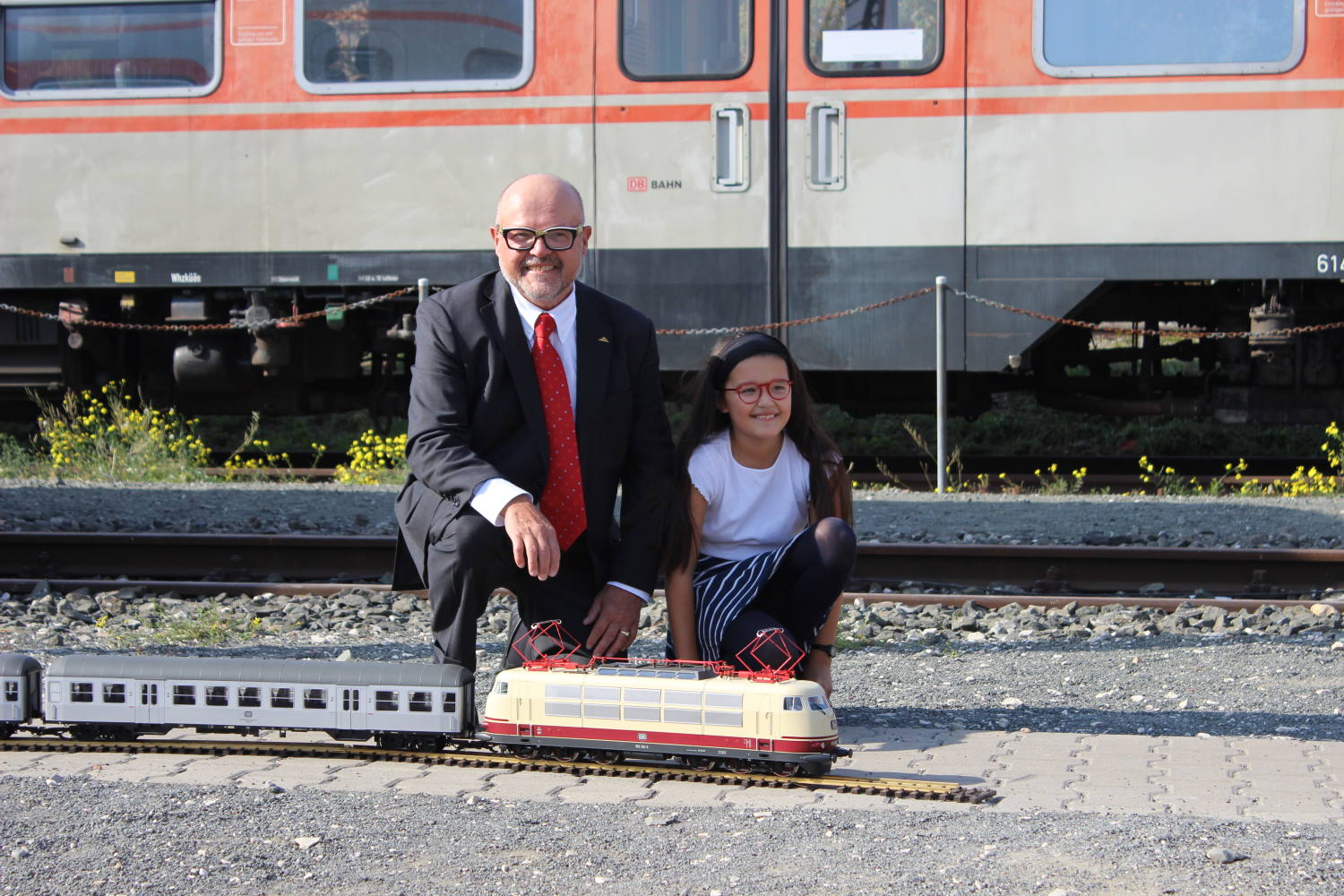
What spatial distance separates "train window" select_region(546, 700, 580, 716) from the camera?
3.50m

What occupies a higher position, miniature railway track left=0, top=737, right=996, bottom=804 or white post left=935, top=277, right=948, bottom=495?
white post left=935, top=277, right=948, bottom=495

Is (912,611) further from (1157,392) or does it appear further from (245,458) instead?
(245,458)

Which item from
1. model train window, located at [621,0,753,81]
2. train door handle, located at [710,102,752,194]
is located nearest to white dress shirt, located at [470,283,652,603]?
train door handle, located at [710,102,752,194]

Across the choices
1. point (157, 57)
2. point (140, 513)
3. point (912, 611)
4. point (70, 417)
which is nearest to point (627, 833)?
point (912, 611)

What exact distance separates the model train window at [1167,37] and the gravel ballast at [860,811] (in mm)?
2653

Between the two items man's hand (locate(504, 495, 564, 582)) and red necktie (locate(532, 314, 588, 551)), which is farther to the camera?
red necktie (locate(532, 314, 588, 551))

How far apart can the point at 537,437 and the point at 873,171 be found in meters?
5.60

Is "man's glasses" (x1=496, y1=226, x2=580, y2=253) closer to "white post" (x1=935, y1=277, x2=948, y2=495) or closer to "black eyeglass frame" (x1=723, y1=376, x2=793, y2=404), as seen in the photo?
"black eyeglass frame" (x1=723, y1=376, x2=793, y2=404)

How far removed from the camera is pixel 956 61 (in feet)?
28.3

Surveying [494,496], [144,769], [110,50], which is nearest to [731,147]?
[110,50]

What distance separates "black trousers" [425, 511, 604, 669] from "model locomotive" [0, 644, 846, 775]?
0.12m

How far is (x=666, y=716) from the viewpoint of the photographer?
11.3 feet

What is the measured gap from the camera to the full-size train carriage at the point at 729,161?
855cm

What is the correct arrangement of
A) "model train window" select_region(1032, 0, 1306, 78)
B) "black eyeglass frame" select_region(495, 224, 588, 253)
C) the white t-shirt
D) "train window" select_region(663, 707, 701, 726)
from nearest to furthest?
1. "train window" select_region(663, 707, 701, 726)
2. "black eyeglass frame" select_region(495, 224, 588, 253)
3. the white t-shirt
4. "model train window" select_region(1032, 0, 1306, 78)
